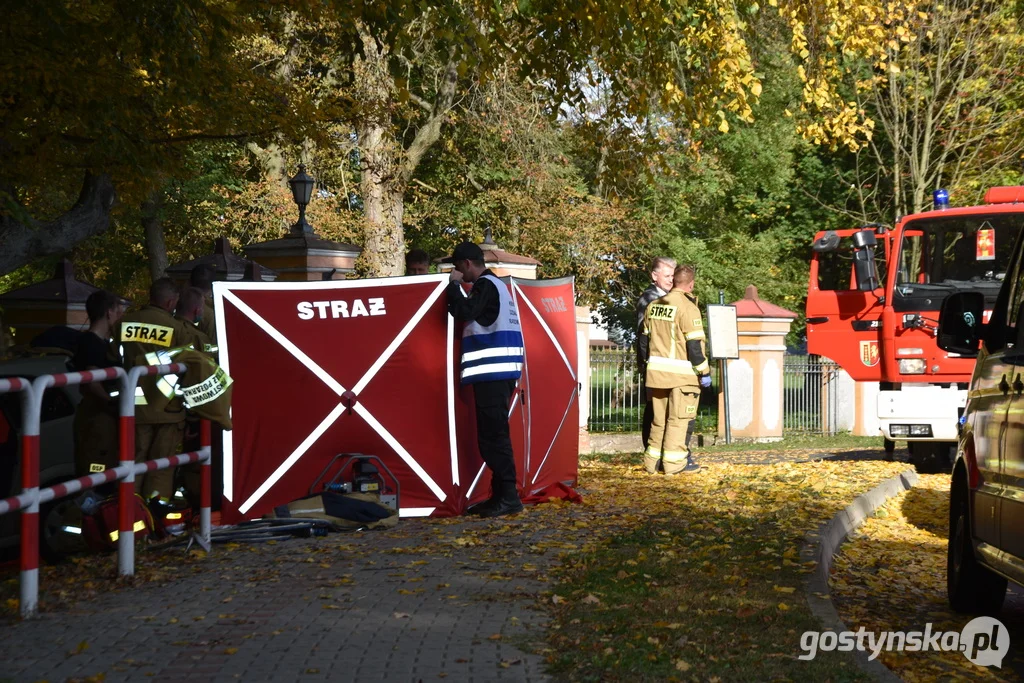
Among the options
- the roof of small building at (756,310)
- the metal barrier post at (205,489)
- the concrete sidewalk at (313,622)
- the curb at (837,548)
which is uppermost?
the roof of small building at (756,310)

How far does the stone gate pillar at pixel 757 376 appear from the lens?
69.9ft

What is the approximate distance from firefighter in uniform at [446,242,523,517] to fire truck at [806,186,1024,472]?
5596 millimetres

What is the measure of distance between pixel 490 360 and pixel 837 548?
2.75 m

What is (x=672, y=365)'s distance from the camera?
13.1m

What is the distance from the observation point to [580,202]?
29766 millimetres

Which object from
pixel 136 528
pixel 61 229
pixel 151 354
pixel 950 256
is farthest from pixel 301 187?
pixel 136 528

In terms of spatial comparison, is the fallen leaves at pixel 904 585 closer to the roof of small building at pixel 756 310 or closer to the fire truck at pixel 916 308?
the fire truck at pixel 916 308

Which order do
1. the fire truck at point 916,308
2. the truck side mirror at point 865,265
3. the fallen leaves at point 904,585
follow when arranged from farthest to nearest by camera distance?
the truck side mirror at point 865,265 → the fire truck at point 916,308 → the fallen leaves at point 904,585

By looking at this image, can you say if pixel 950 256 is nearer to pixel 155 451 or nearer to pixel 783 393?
pixel 783 393

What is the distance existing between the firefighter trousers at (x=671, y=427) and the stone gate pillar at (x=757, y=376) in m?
7.75

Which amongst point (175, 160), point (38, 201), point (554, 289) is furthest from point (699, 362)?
point (38, 201)

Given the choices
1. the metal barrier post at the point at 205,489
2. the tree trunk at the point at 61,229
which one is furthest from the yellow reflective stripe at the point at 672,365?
the tree trunk at the point at 61,229

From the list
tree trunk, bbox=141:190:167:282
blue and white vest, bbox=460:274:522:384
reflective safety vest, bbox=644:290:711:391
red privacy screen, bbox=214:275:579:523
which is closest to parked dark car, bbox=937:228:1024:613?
blue and white vest, bbox=460:274:522:384

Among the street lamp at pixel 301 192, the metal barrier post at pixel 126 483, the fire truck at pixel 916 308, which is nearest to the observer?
the metal barrier post at pixel 126 483
